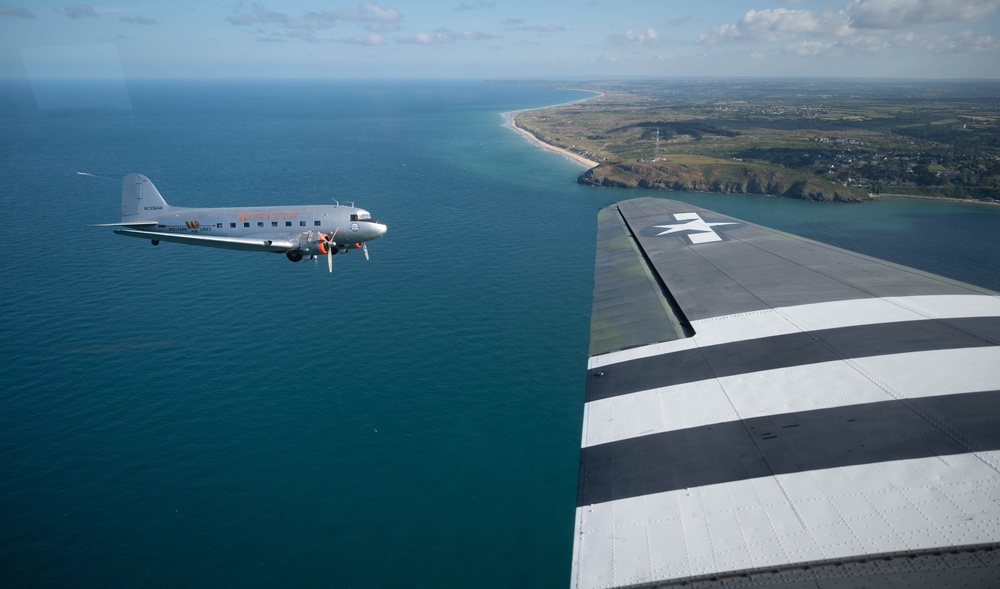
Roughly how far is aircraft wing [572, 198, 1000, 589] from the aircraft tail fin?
4162cm

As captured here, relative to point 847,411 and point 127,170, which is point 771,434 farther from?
point 127,170

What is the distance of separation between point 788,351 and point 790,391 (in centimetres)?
432

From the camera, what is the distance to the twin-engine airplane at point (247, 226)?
43.2m

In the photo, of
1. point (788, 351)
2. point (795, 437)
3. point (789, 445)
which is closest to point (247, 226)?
point (788, 351)

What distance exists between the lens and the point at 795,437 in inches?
855

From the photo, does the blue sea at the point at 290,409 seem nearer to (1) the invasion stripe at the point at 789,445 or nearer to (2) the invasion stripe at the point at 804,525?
(1) the invasion stripe at the point at 789,445

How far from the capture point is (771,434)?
22.2 metres

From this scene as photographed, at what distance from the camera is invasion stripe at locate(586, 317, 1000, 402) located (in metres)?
27.2

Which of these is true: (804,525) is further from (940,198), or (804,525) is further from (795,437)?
(940,198)

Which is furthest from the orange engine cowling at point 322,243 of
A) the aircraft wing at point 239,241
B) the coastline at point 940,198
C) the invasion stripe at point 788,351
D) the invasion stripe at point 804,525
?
the coastline at point 940,198

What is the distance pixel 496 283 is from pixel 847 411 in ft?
263

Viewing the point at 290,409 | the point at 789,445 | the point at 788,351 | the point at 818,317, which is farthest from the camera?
the point at 290,409

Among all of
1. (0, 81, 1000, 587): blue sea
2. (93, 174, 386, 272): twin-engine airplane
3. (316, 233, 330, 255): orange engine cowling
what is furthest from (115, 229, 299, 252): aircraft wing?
(0, 81, 1000, 587): blue sea

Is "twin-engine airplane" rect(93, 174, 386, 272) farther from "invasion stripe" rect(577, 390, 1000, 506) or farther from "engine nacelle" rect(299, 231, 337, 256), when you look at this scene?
"invasion stripe" rect(577, 390, 1000, 506)
